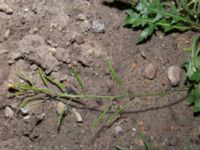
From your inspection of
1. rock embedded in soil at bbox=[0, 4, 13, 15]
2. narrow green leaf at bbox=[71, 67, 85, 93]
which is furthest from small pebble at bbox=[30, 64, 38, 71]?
rock embedded in soil at bbox=[0, 4, 13, 15]

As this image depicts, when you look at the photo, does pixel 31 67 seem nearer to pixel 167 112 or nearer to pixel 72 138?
pixel 72 138

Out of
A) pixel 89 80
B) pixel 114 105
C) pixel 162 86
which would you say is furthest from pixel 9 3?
pixel 162 86

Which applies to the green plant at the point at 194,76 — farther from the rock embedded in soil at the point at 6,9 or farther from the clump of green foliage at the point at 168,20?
the rock embedded in soil at the point at 6,9

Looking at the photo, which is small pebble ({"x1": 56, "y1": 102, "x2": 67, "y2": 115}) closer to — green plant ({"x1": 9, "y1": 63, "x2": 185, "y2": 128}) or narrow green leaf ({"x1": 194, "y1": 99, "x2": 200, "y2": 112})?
green plant ({"x1": 9, "y1": 63, "x2": 185, "y2": 128})

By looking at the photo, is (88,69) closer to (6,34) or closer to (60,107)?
(60,107)

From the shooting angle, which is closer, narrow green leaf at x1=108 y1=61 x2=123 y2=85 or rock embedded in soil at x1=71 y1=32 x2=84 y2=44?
narrow green leaf at x1=108 y1=61 x2=123 y2=85

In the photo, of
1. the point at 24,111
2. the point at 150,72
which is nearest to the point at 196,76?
the point at 150,72

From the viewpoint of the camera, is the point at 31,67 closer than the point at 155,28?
Yes
